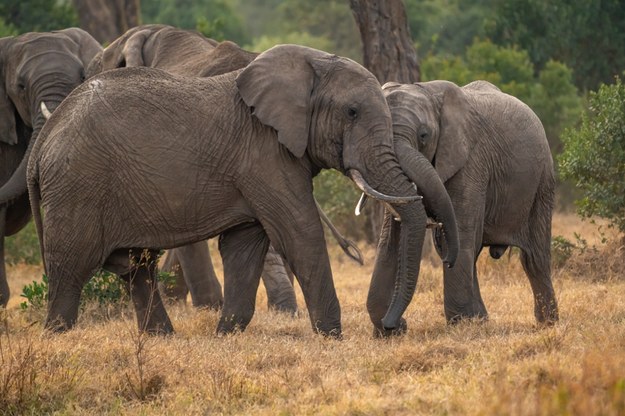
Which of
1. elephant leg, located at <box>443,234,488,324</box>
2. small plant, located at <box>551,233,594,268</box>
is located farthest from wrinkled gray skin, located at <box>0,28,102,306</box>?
small plant, located at <box>551,233,594,268</box>

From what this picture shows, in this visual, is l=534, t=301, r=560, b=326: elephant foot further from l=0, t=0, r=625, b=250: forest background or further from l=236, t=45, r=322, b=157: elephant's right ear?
l=0, t=0, r=625, b=250: forest background

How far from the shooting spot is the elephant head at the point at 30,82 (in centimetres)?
1098

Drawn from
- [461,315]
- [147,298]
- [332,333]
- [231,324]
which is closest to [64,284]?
[147,298]

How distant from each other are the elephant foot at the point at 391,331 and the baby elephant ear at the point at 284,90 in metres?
1.29

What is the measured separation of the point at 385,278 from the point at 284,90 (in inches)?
54.9

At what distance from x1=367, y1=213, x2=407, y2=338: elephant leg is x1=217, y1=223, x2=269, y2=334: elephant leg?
2.59ft

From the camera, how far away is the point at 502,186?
9711mm

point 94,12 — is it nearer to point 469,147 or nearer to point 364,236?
point 364,236

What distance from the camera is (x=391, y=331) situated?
9078 mm

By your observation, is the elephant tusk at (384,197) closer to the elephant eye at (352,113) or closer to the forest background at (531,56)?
the elephant eye at (352,113)

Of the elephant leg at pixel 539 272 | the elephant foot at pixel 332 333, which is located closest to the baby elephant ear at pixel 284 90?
the elephant foot at pixel 332 333

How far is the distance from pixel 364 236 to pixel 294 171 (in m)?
7.69

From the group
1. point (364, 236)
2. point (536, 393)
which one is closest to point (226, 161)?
point (536, 393)

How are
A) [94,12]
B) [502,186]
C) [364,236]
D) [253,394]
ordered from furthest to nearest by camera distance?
1. [94,12]
2. [364,236]
3. [502,186]
4. [253,394]
